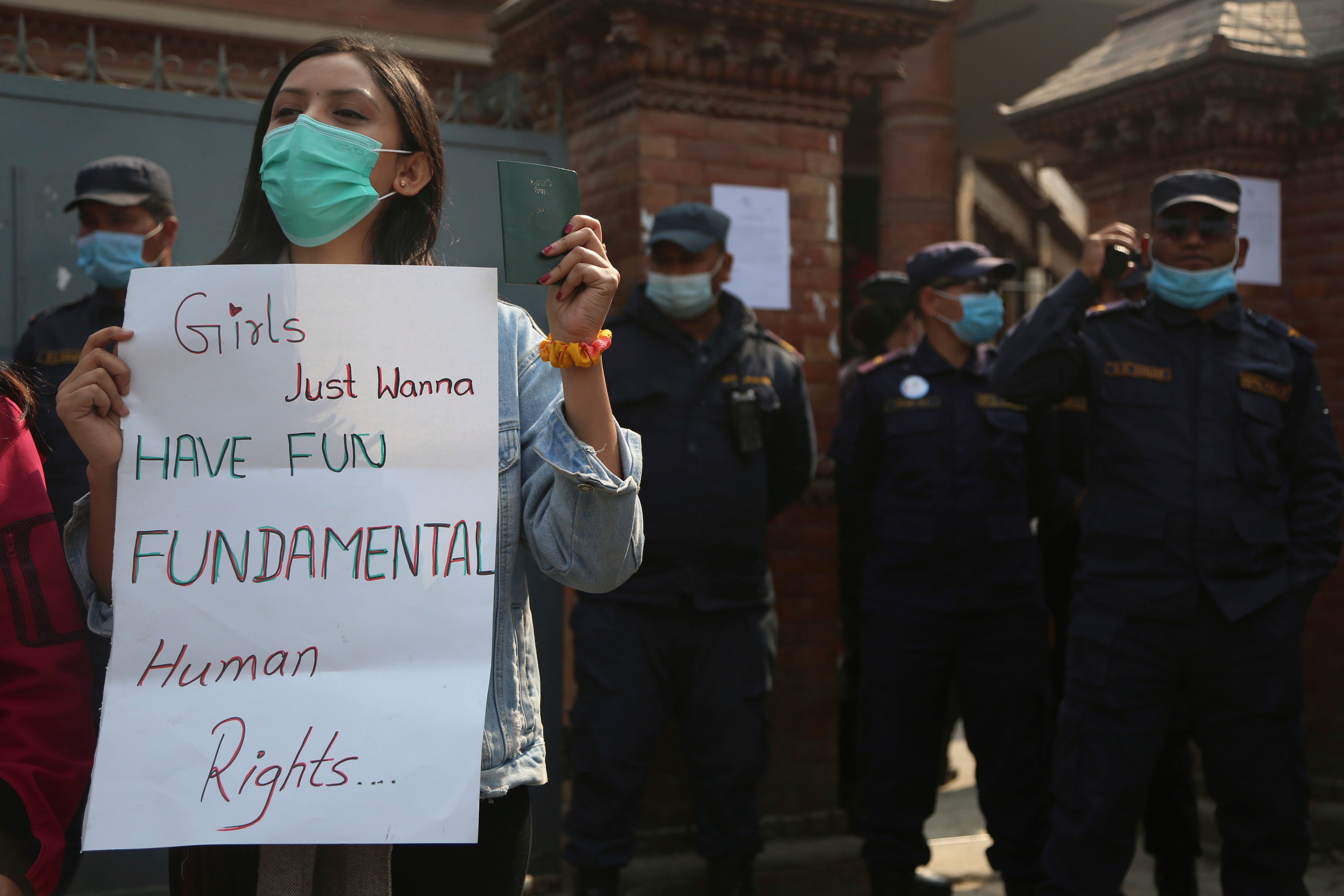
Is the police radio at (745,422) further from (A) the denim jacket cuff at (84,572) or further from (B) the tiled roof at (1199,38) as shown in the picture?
(B) the tiled roof at (1199,38)

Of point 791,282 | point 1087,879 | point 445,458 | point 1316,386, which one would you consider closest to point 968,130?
point 791,282

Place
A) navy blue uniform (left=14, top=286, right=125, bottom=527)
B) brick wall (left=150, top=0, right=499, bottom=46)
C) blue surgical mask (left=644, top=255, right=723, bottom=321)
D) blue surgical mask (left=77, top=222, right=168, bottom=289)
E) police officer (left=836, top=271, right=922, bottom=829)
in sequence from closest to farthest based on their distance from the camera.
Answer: navy blue uniform (left=14, top=286, right=125, bottom=527), blue surgical mask (left=77, top=222, right=168, bottom=289), blue surgical mask (left=644, top=255, right=723, bottom=321), police officer (left=836, top=271, right=922, bottom=829), brick wall (left=150, top=0, right=499, bottom=46)

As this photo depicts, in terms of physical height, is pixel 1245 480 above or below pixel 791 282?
below

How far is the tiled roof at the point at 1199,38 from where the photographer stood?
480 cm

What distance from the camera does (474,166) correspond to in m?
3.86

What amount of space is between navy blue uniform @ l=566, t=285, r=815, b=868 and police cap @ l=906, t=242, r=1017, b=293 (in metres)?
0.73

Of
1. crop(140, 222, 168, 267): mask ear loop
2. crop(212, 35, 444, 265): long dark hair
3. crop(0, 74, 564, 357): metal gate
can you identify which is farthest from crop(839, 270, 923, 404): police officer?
crop(212, 35, 444, 265): long dark hair

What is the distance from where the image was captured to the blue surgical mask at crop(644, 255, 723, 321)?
3.64 meters

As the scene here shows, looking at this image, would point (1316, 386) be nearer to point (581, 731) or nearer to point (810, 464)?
point (810, 464)

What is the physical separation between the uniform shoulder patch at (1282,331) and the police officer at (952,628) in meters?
0.69

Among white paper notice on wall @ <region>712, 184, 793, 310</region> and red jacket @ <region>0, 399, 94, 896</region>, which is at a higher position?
white paper notice on wall @ <region>712, 184, 793, 310</region>

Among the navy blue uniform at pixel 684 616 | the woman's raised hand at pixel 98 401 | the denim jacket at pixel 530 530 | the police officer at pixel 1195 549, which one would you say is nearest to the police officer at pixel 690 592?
the navy blue uniform at pixel 684 616

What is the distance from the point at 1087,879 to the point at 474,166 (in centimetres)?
284

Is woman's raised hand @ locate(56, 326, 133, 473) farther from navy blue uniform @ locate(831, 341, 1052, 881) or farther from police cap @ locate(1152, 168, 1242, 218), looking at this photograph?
police cap @ locate(1152, 168, 1242, 218)
